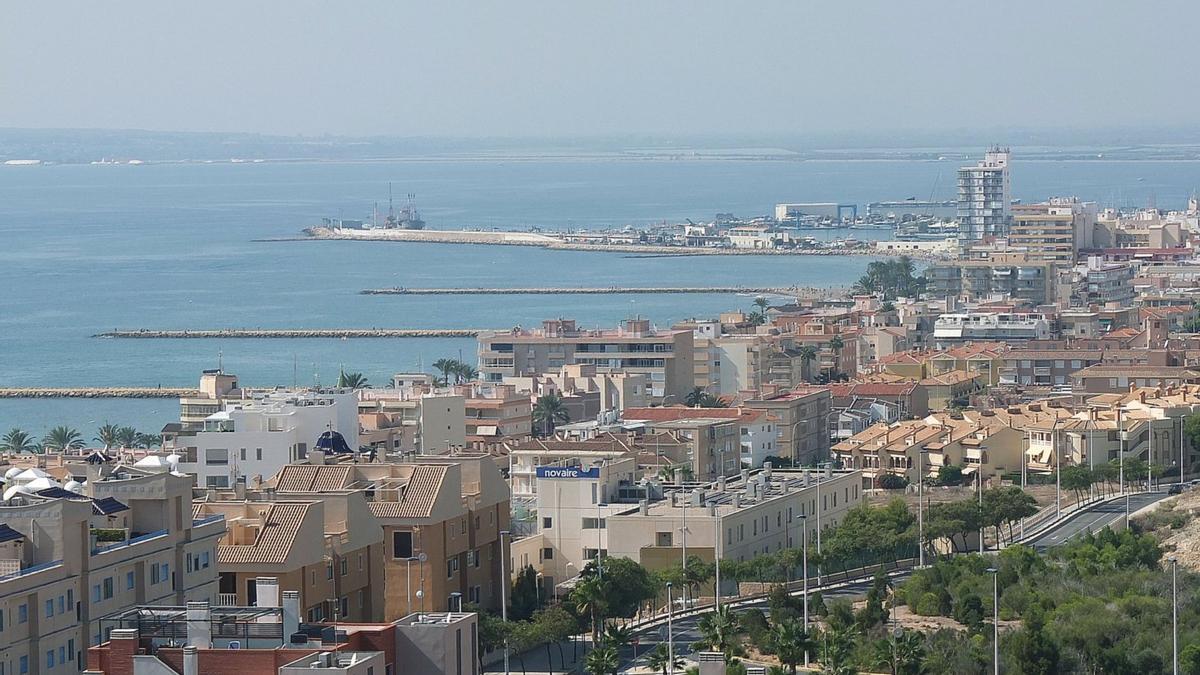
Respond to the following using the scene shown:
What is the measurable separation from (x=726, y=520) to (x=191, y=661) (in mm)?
16988

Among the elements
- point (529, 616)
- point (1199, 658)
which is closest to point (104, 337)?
point (529, 616)

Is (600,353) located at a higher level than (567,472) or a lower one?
lower

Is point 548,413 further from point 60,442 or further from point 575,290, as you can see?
point 575,290

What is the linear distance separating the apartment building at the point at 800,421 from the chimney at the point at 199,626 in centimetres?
2971

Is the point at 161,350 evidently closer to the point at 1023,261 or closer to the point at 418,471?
the point at 1023,261

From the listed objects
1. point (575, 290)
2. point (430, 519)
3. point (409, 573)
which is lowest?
point (575, 290)

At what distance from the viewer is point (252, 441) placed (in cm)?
3247

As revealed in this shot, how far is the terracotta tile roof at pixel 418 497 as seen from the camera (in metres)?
23.9

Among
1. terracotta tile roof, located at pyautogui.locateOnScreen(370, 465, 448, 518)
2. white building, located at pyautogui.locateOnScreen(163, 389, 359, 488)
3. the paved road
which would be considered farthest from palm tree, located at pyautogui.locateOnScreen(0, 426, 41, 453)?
terracotta tile roof, located at pyautogui.locateOnScreen(370, 465, 448, 518)

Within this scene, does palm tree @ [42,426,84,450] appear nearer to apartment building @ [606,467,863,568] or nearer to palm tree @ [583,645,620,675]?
apartment building @ [606,467,863,568]

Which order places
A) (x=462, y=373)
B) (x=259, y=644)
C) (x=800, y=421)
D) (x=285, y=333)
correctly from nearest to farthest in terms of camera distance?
(x=259, y=644), (x=800, y=421), (x=462, y=373), (x=285, y=333)

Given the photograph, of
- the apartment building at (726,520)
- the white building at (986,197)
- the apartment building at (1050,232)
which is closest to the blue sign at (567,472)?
the apartment building at (726,520)

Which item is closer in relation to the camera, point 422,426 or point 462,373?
point 422,426

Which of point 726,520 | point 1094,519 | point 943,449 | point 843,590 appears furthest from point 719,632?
point 943,449
